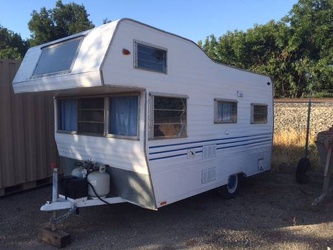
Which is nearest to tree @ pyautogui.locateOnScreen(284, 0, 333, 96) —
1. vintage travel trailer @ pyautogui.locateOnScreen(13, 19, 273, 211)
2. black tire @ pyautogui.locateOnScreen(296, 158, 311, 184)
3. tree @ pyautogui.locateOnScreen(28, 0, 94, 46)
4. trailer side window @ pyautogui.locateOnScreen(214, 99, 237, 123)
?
black tire @ pyautogui.locateOnScreen(296, 158, 311, 184)

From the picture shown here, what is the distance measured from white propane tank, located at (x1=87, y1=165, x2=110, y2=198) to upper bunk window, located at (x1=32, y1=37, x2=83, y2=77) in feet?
5.22

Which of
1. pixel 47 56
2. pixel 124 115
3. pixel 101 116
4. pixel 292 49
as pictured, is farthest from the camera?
pixel 292 49

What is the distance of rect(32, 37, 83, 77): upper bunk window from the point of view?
462 centimetres

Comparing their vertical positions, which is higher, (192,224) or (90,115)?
(90,115)

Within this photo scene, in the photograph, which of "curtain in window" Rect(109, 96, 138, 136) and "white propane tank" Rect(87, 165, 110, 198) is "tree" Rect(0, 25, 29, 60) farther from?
"white propane tank" Rect(87, 165, 110, 198)

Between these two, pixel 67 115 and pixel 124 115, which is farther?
pixel 67 115

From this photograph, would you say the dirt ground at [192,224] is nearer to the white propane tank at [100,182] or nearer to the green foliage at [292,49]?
the white propane tank at [100,182]

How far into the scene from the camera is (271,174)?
9.05 m

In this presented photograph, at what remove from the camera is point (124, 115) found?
486cm

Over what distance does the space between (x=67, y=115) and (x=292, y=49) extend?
1479 centimetres

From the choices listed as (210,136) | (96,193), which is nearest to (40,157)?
(96,193)

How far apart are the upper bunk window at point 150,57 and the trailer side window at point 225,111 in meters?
1.56

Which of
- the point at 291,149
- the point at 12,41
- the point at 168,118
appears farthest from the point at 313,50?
the point at 12,41

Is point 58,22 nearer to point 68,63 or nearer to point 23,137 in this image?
point 23,137
